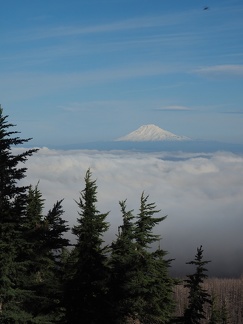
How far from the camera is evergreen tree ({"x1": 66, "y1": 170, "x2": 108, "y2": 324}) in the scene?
20.3m

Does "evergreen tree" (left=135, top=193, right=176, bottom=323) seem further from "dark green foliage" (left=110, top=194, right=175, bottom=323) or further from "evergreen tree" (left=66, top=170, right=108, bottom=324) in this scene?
"evergreen tree" (left=66, top=170, right=108, bottom=324)

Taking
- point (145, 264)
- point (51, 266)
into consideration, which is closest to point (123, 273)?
point (51, 266)

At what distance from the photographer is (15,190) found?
19469 mm

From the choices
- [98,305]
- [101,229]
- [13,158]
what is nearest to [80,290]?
[98,305]

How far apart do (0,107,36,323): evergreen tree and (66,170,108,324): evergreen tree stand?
87.1 inches

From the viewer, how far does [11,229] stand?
62.8 ft

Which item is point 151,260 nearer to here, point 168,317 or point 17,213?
point 168,317

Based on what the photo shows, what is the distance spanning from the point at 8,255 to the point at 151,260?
1579cm

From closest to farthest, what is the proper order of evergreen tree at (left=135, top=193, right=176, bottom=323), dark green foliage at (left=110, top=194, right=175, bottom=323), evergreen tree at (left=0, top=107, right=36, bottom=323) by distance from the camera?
evergreen tree at (left=0, top=107, right=36, bottom=323) < dark green foliage at (left=110, top=194, right=175, bottom=323) < evergreen tree at (left=135, top=193, right=176, bottom=323)

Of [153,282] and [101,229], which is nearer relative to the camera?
[101,229]

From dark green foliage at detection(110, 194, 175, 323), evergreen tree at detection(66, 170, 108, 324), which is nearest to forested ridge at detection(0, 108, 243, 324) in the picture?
evergreen tree at detection(66, 170, 108, 324)

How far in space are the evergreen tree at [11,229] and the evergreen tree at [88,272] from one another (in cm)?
221

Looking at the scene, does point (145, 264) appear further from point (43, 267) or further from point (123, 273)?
point (43, 267)

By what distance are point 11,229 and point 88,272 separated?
3.93 meters
